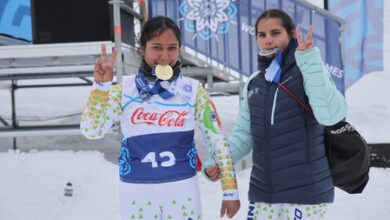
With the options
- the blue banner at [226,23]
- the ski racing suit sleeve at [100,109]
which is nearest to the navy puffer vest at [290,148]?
the ski racing suit sleeve at [100,109]

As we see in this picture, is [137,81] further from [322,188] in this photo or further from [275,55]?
[322,188]

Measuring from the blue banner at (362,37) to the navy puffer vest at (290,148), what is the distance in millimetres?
6820

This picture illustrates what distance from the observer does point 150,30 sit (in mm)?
2334

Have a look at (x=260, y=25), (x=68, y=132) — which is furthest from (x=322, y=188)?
(x=68, y=132)

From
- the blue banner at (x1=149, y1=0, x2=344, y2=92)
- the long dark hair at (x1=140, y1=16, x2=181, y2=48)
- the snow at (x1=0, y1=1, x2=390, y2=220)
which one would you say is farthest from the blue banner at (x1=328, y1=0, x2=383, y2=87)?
the long dark hair at (x1=140, y1=16, x2=181, y2=48)

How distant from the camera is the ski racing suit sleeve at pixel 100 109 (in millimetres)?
2166

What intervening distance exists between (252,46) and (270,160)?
420 cm

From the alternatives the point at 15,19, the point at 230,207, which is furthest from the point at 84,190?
the point at 15,19

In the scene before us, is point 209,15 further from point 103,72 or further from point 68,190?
point 103,72

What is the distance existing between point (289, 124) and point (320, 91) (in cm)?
25

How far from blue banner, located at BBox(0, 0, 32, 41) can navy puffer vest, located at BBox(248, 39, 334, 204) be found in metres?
6.76

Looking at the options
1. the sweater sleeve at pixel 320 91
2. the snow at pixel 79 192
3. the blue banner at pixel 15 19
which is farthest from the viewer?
the blue banner at pixel 15 19

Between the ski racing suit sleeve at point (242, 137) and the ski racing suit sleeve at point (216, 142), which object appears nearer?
the ski racing suit sleeve at point (216, 142)

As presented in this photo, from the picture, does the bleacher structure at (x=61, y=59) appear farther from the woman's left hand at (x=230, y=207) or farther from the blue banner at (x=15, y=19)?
the woman's left hand at (x=230, y=207)
